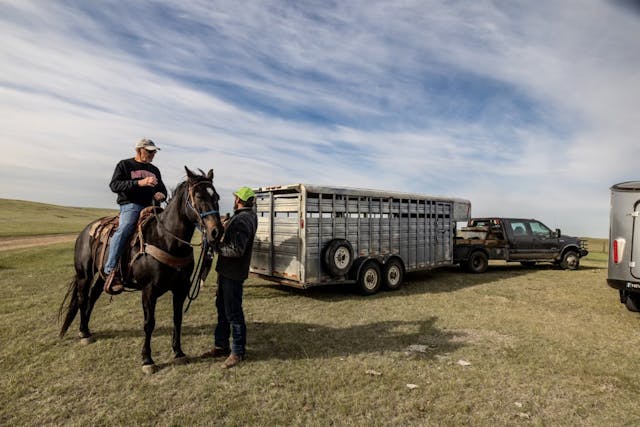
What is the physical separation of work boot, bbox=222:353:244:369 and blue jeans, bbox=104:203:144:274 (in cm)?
218

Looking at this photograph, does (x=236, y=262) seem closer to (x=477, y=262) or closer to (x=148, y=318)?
(x=148, y=318)

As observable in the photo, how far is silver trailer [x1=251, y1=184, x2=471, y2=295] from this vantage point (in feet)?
28.6

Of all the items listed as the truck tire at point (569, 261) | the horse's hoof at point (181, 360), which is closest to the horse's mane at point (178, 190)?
the horse's hoof at point (181, 360)

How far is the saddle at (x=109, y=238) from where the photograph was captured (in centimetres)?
519

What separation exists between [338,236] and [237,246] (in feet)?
15.9

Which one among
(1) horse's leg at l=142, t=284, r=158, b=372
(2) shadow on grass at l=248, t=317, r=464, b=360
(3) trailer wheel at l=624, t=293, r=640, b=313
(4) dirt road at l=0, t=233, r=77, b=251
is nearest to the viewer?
(1) horse's leg at l=142, t=284, r=158, b=372

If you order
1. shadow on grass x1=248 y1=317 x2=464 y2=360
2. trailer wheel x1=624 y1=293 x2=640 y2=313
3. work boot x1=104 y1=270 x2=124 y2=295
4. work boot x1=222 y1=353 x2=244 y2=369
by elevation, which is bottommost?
shadow on grass x1=248 y1=317 x2=464 y2=360

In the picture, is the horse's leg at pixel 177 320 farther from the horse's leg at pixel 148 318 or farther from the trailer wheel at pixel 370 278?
the trailer wheel at pixel 370 278

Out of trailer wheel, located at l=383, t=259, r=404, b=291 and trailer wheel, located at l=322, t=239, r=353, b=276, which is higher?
trailer wheel, located at l=322, t=239, r=353, b=276

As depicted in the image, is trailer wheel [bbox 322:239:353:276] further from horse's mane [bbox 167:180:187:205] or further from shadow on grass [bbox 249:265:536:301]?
horse's mane [bbox 167:180:187:205]

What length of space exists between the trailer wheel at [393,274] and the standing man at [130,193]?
6571mm

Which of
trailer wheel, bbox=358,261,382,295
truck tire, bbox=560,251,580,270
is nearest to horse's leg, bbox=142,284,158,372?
trailer wheel, bbox=358,261,382,295

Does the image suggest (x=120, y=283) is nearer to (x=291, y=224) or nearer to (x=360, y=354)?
(x=360, y=354)

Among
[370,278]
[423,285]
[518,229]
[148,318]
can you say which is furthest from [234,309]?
[518,229]
